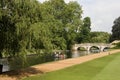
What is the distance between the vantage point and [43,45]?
961 inches

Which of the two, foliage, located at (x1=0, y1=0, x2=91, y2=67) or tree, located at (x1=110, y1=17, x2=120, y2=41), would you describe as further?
tree, located at (x1=110, y1=17, x2=120, y2=41)

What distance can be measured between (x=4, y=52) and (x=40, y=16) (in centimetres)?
437

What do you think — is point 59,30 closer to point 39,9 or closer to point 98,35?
point 39,9

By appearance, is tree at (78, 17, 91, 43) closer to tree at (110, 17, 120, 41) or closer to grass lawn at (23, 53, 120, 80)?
tree at (110, 17, 120, 41)

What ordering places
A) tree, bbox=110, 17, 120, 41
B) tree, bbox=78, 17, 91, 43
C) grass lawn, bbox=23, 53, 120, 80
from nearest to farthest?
grass lawn, bbox=23, 53, 120, 80, tree, bbox=78, 17, 91, 43, tree, bbox=110, 17, 120, 41

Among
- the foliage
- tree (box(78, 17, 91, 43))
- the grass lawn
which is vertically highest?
tree (box(78, 17, 91, 43))

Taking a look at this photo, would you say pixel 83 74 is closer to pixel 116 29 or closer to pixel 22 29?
pixel 22 29

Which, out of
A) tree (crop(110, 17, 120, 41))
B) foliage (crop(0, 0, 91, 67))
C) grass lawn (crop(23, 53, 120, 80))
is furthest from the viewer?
tree (crop(110, 17, 120, 41))

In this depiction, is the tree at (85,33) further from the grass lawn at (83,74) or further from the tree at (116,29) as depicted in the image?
the grass lawn at (83,74)

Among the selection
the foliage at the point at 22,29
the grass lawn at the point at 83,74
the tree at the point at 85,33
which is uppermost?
the tree at the point at 85,33

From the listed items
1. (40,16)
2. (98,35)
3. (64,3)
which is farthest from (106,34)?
(40,16)

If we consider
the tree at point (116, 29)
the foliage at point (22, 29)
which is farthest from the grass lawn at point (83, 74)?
the tree at point (116, 29)

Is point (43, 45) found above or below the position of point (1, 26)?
below

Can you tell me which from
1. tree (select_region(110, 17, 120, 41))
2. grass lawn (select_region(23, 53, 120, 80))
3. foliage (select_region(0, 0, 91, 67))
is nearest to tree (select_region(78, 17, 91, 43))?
tree (select_region(110, 17, 120, 41))
